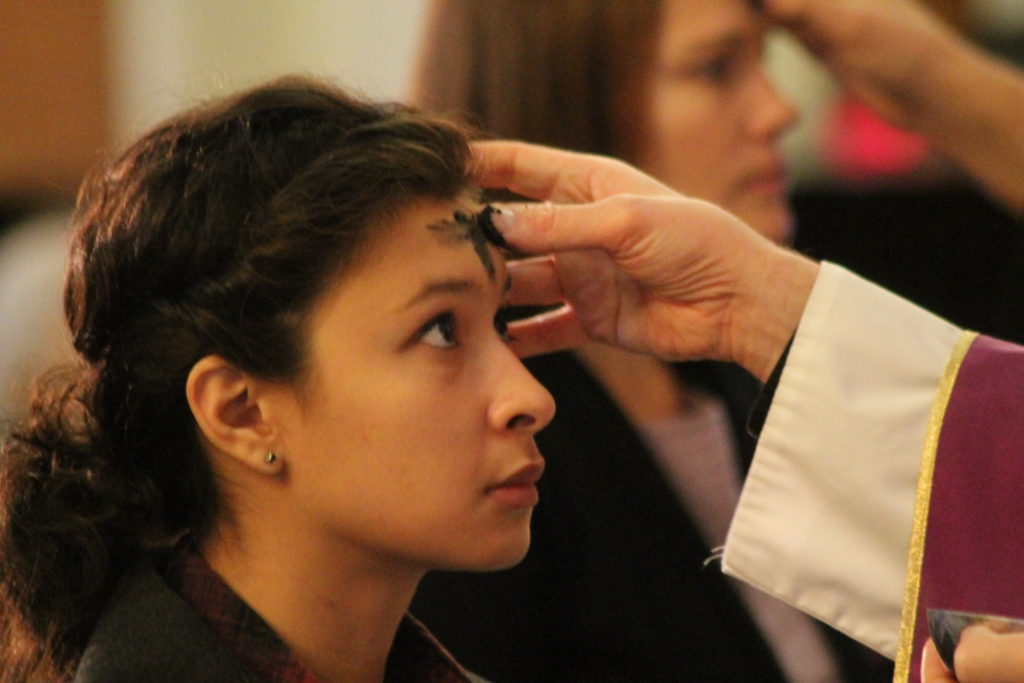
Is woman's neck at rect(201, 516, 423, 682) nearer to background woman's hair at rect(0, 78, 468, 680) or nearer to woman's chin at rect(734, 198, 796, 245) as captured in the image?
background woman's hair at rect(0, 78, 468, 680)

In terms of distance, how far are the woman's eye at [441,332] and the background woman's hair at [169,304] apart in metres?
0.09

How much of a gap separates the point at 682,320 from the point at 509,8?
0.60 meters

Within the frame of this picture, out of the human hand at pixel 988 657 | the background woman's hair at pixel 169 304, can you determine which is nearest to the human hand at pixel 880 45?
the background woman's hair at pixel 169 304

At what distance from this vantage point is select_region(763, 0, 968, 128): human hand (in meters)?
1.89

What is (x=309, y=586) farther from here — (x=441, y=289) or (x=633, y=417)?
(x=633, y=417)

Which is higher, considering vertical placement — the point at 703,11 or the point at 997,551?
the point at 703,11

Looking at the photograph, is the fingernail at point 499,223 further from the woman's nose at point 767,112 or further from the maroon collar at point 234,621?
the woman's nose at point 767,112

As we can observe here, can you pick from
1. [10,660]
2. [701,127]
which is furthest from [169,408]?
[701,127]

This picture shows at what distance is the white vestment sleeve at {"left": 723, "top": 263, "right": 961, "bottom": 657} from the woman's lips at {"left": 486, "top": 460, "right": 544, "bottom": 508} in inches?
9.1

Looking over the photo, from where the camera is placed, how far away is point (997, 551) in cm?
118

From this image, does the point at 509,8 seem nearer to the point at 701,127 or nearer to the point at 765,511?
the point at 701,127

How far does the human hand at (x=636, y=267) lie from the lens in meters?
1.29

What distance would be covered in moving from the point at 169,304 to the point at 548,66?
779mm

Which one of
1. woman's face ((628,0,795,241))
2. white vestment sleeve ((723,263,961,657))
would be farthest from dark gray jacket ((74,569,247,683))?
woman's face ((628,0,795,241))
